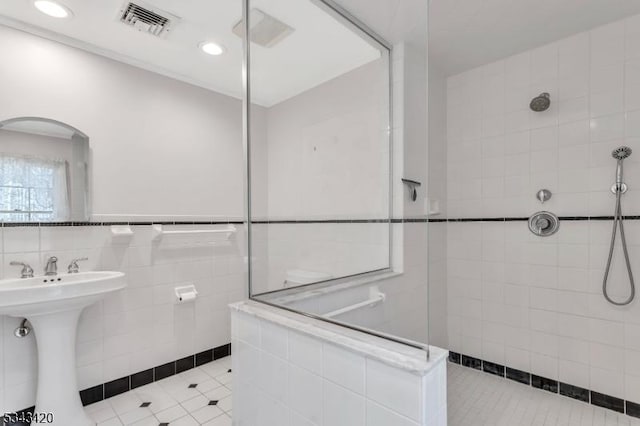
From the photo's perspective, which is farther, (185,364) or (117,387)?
(185,364)

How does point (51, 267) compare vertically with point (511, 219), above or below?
below

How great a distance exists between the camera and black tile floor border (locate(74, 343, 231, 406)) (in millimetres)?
1960

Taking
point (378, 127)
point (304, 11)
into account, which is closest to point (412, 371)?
point (378, 127)

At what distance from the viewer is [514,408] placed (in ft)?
6.20

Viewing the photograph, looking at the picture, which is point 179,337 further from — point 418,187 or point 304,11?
point 304,11

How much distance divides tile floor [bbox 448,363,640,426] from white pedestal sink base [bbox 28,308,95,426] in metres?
2.10

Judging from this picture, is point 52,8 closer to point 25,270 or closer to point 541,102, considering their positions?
point 25,270

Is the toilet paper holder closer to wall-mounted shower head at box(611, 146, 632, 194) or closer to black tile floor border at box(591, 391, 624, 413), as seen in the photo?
black tile floor border at box(591, 391, 624, 413)

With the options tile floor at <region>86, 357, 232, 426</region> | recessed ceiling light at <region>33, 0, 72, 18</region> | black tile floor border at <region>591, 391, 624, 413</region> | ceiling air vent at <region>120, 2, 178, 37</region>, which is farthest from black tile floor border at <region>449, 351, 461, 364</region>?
recessed ceiling light at <region>33, 0, 72, 18</region>

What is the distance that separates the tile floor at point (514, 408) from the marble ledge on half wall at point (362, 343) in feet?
4.20

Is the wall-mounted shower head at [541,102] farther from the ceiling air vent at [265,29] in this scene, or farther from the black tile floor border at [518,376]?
the black tile floor border at [518,376]

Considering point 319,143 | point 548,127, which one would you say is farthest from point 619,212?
point 319,143

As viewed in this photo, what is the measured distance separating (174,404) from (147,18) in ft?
7.64

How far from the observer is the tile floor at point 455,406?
178 centimetres
